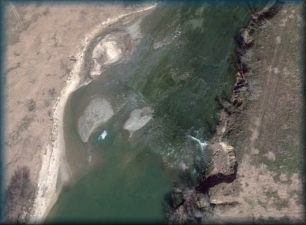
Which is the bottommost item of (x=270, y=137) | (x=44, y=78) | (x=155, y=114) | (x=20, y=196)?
(x=270, y=137)

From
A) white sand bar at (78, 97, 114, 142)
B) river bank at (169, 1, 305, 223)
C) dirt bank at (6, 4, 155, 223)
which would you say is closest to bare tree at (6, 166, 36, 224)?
dirt bank at (6, 4, 155, 223)

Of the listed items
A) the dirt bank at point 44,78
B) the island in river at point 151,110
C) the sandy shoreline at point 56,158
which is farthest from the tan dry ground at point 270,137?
the sandy shoreline at point 56,158

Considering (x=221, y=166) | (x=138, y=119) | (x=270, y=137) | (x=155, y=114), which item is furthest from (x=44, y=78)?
(x=270, y=137)

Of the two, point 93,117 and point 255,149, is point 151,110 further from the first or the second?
point 255,149

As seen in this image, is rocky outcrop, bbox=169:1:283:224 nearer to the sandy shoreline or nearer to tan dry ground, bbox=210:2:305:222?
tan dry ground, bbox=210:2:305:222

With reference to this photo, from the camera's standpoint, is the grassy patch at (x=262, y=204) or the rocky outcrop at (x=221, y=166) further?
the rocky outcrop at (x=221, y=166)

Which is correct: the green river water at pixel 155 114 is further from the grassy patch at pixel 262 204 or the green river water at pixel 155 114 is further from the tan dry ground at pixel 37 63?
the grassy patch at pixel 262 204
